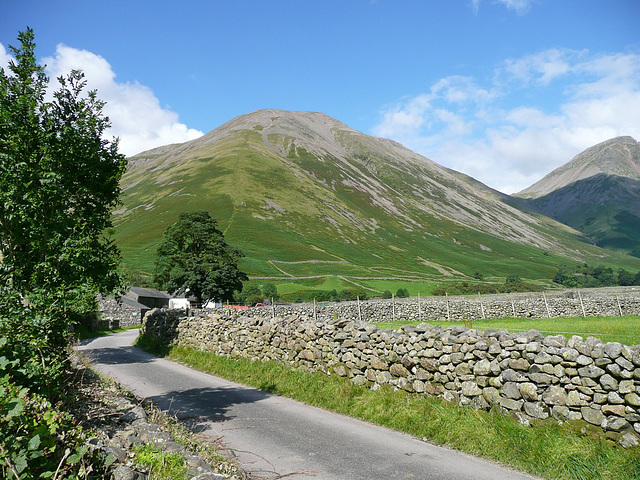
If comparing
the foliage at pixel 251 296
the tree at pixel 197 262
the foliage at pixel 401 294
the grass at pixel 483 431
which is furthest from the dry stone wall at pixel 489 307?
the foliage at pixel 251 296

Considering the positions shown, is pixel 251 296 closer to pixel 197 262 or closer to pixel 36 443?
pixel 197 262

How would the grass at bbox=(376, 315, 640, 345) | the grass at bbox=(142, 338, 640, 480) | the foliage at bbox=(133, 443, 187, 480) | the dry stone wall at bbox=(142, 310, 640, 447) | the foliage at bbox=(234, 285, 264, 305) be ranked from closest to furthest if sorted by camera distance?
the foliage at bbox=(133, 443, 187, 480)
the grass at bbox=(142, 338, 640, 480)
the dry stone wall at bbox=(142, 310, 640, 447)
the grass at bbox=(376, 315, 640, 345)
the foliage at bbox=(234, 285, 264, 305)

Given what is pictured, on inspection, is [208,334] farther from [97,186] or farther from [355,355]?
[97,186]

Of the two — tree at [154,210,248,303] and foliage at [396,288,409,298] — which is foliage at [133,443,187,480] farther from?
foliage at [396,288,409,298]

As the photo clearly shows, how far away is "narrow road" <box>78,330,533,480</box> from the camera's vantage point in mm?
6762

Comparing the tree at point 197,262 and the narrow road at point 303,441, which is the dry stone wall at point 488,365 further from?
the tree at point 197,262

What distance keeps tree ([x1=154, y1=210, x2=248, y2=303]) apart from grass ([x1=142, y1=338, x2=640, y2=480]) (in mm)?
40452

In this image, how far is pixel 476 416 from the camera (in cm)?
849

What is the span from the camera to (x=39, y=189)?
770 centimetres

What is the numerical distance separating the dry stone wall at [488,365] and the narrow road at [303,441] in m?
1.79

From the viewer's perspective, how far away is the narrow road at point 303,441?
266 inches

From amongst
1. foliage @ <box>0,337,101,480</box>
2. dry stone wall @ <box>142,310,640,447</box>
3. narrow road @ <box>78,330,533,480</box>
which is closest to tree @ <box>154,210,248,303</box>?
dry stone wall @ <box>142,310,640,447</box>

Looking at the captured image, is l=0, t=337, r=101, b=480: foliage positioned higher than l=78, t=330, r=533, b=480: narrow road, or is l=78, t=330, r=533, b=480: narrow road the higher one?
l=0, t=337, r=101, b=480: foliage

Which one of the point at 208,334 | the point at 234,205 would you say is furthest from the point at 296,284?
the point at 208,334
